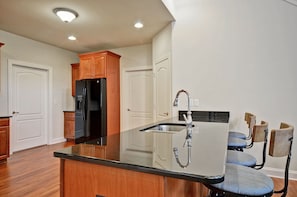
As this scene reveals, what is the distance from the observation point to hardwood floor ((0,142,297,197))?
8.48 feet

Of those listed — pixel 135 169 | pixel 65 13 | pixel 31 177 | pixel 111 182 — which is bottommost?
pixel 31 177

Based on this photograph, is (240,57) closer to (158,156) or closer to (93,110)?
(158,156)

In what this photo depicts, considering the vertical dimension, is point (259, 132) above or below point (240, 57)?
below

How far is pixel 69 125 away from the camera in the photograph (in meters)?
5.68

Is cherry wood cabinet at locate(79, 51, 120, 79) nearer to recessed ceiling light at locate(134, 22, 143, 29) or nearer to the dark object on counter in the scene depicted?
recessed ceiling light at locate(134, 22, 143, 29)

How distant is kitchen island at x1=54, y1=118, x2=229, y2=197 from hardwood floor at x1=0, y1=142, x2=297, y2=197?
168 cm

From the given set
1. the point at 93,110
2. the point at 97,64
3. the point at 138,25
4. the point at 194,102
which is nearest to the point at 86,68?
the point at 97,64

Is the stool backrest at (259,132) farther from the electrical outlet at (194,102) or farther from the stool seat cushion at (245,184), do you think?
the electrical outlet at (194,102)

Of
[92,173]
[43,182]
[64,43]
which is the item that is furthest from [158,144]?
[64,43]

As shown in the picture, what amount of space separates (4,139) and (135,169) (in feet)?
12.5

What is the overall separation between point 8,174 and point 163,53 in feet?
10.9

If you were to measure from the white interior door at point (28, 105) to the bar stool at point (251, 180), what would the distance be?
182 inches

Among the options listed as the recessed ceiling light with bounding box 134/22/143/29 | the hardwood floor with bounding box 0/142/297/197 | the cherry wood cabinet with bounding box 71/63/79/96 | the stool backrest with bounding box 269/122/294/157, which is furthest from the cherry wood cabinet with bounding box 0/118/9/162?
the stool backrest with bounding box 269/122/294/157

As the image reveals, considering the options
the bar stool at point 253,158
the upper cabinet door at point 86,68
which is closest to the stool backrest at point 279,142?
the bar stool at point 253,158
